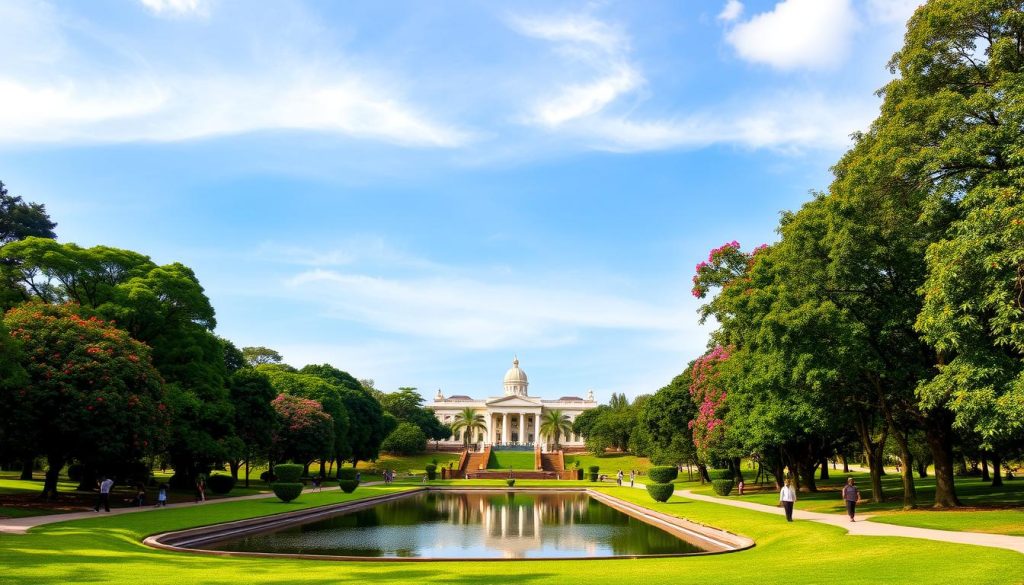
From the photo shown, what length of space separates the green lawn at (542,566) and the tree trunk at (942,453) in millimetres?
7620

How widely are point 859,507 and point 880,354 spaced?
8700 mm

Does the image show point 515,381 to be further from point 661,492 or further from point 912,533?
point 912,533

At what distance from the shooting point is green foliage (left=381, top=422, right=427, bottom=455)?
89.8 meters

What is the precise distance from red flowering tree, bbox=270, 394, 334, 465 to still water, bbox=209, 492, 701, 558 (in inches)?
782

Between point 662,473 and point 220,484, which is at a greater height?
point 662,473

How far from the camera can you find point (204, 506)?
30672mm

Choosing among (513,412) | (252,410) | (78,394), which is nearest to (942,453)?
(78,394)

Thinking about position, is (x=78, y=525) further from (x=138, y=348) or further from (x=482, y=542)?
(x=482, y=542)

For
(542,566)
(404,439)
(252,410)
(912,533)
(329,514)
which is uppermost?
(252,410)

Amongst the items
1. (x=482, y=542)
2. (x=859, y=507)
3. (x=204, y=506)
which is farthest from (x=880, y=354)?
(x=204, y=506)

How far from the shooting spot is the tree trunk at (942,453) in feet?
78.1

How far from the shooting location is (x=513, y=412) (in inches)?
5123

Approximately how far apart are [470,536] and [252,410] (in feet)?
82.8

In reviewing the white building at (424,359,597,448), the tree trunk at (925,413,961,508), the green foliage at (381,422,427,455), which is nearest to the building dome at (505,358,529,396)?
the white building at (424,359,597,448)
